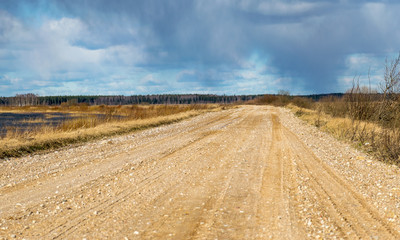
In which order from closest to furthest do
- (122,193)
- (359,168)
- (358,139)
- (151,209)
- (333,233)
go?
(333,233), (151,209), (122,193), (359,168), (358,139)

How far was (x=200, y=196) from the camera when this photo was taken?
628 cm

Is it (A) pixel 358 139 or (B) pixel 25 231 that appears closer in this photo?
(B) pixel 25 231

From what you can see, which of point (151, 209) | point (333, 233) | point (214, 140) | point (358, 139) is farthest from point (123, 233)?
point (358, 139)

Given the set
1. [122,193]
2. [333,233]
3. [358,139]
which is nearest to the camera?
[333,233]

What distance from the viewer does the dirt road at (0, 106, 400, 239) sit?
4661 millimetres

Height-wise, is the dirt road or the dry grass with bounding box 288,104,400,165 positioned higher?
the dry grass with bounding box 288,104,400,165

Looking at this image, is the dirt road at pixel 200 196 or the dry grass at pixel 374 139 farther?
the dry grass at pixel 374 139

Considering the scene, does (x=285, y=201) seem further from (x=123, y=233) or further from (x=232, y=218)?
(x=123, y=233)

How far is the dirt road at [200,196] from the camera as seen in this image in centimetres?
466

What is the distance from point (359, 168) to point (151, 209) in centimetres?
656

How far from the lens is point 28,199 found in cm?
627

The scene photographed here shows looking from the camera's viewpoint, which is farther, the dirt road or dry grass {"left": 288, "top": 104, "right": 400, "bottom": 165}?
dry grass {"left": 288, "top": 104, "right": 400, "bottom": 165}

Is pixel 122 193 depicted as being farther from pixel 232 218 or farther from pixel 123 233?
pixel 232 218

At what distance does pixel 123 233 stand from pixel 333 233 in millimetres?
3077
